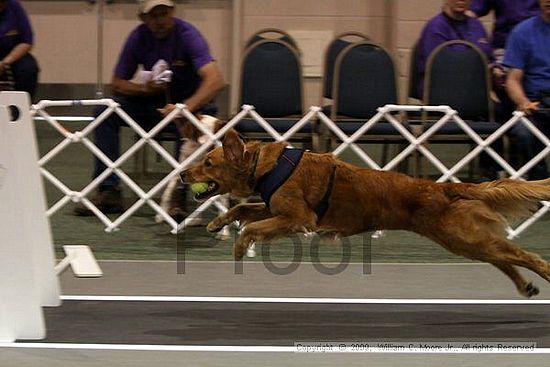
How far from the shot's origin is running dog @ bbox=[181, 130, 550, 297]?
427cm

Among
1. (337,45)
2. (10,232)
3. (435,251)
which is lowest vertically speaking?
(435,251)

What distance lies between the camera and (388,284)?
509cm

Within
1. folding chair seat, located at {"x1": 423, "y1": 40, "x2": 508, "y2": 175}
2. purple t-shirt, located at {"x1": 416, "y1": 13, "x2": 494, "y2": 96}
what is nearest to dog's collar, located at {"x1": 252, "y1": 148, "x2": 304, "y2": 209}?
folding chair seat, located at {"x1": 423, "y1": 40, "x2": 508, "y2": 175}

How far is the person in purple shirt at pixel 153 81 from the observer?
6.46 meters

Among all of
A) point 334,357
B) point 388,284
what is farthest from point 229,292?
point 334,357

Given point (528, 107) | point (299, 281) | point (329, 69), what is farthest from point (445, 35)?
point (299, 281)

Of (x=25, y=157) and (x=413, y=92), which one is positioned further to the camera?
(x=413, y=92)

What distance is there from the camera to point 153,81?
A: 6.47 metres

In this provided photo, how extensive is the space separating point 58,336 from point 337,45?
13.9ft

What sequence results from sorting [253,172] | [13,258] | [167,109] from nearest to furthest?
[13,258] → [253,172] → [167,109]

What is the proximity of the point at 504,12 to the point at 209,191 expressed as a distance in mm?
3920

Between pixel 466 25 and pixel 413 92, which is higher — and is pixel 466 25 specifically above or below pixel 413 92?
above

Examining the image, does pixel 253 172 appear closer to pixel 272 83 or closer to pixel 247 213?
pixel 247 213

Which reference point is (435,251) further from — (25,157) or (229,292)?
(25,157)
